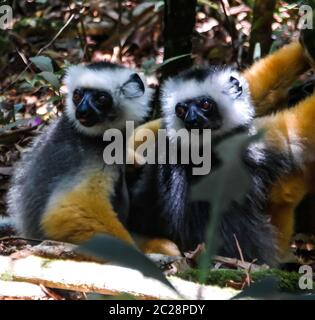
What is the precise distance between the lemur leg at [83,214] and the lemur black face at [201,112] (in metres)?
0.82

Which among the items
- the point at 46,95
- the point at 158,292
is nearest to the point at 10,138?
the point at 46,95

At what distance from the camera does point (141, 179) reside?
556 cm

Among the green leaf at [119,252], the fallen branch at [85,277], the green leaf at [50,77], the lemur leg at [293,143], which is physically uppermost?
the green leaf at [50,77]

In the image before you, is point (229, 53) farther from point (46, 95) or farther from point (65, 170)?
point (65, 170)

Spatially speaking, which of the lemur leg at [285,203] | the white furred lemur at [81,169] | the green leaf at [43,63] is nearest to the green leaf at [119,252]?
the white furred lemur at [81,169]

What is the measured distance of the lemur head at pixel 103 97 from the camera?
5547 millimetres

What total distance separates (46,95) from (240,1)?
9.93 ft

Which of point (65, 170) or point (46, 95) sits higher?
point (46, 95)

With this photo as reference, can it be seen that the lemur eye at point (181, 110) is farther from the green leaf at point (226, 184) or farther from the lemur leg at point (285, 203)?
the green leaf at point (226, 184)

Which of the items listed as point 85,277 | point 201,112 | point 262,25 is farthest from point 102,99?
point 85,277

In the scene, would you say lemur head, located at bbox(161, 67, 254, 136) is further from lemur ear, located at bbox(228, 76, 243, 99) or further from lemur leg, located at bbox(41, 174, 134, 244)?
lemur leg, located at bbox(41, 174, 134, 244)

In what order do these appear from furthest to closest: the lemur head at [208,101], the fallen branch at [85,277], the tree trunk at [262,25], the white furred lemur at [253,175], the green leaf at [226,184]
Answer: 1. the tree trunk at [262,25]
2. the lemur head at [208,101]
3. the white furred lemur at [253,175]
4. the fallen branch at [85,277]
5. the green leaf at [226,184]

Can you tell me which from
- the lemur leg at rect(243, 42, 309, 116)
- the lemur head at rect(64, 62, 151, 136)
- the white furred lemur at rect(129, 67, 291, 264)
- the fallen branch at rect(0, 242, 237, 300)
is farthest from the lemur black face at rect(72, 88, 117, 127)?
the fallen branch at rect(0, 242, 237, 300)
